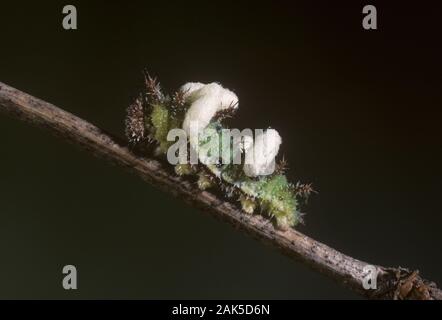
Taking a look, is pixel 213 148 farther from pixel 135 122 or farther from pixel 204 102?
pixel 135 122

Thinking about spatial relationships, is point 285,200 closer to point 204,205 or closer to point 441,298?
point 204,205

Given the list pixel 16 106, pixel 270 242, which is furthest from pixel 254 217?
pixel 16 106

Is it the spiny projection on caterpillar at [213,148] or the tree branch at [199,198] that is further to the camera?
the spiny projection on caterpillar at [213,148]

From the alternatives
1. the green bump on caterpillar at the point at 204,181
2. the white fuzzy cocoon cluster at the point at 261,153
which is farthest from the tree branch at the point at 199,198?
the white fuzzy cocoon cluster at the point at 261,153

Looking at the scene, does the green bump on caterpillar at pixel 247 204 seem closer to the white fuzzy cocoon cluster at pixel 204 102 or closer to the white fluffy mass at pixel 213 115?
the white fluffy mass at pixel 213 115

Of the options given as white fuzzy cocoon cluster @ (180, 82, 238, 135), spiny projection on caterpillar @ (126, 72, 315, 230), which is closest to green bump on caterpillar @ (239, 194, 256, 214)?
spiny projection on caterpillar @ (126, 72, 315, 230)

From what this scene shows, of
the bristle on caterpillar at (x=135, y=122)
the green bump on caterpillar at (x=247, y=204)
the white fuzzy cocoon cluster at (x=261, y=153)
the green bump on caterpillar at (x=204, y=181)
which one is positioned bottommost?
the green bump on caterpillar at (x=247, y=204)

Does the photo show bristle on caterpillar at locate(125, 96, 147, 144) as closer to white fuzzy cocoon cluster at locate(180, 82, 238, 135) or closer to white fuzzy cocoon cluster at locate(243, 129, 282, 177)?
white fuzzy cocoon cluster at locate(180, 82, 238, 135)
